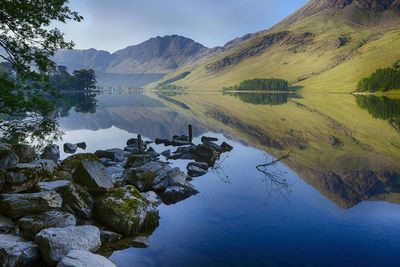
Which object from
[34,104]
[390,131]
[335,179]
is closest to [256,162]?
[335,179]

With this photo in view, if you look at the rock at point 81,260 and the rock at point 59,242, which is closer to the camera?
the rock at point 81,260

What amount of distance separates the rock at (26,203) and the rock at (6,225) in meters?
0.27

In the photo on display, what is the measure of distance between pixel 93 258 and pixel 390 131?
5810 cm

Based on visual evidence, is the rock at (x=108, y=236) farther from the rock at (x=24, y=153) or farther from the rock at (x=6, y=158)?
the rock at (x=24, y=153)

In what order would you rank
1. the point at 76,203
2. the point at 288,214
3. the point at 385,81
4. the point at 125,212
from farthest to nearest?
the point at 385,81
the point at 288,214
the point at 76,203
the point at 125,212

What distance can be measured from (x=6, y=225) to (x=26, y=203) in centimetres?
134

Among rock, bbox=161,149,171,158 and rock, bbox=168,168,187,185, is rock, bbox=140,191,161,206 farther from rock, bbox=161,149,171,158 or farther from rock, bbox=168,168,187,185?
rock, bbox=161,149,171,158

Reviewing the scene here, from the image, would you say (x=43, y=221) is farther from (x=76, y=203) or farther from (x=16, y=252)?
(x=16, y=252)

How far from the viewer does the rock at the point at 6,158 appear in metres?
19.3

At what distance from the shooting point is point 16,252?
1407 centimetres

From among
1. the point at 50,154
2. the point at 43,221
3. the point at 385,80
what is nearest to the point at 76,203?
the point at 43,221

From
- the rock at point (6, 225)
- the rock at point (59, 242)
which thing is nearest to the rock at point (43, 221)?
the rock at point (6, 225)

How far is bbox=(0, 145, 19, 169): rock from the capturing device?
1933cm

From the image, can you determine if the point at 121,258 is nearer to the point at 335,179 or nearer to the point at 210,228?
the point at 210,228
